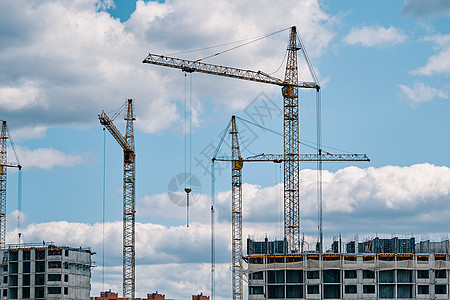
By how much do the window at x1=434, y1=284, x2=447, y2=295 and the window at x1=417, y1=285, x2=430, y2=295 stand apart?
1.60 metres

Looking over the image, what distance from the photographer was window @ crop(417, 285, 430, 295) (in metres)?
184

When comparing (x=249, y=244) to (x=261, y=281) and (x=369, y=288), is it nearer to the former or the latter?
(x=261, y=281)

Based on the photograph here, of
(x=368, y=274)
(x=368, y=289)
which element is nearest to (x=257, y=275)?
(x=368, y=274)

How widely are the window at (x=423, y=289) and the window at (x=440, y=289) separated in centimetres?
160

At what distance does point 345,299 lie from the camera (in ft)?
604

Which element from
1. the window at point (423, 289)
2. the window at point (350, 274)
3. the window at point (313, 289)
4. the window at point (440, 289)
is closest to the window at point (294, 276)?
the window at point (313, 289)

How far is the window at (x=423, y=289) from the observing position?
183875mm

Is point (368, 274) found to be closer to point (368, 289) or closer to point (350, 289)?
point (368, 289)

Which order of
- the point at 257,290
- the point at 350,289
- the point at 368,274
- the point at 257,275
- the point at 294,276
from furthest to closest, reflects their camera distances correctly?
the point at 257,275, the point at 257,290, the point at 294,276, the point at 368,274, the point at 350,289

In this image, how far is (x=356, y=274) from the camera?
18512cm

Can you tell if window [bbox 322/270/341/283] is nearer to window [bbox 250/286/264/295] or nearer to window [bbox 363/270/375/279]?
window [bbox 363/270/375/279]

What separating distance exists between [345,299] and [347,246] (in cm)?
1321

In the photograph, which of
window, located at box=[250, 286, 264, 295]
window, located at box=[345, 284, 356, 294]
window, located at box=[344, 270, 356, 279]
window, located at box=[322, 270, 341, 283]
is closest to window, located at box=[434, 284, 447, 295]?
window, located at box=[345, 284, 356, 294]

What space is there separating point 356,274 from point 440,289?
1692 cm
